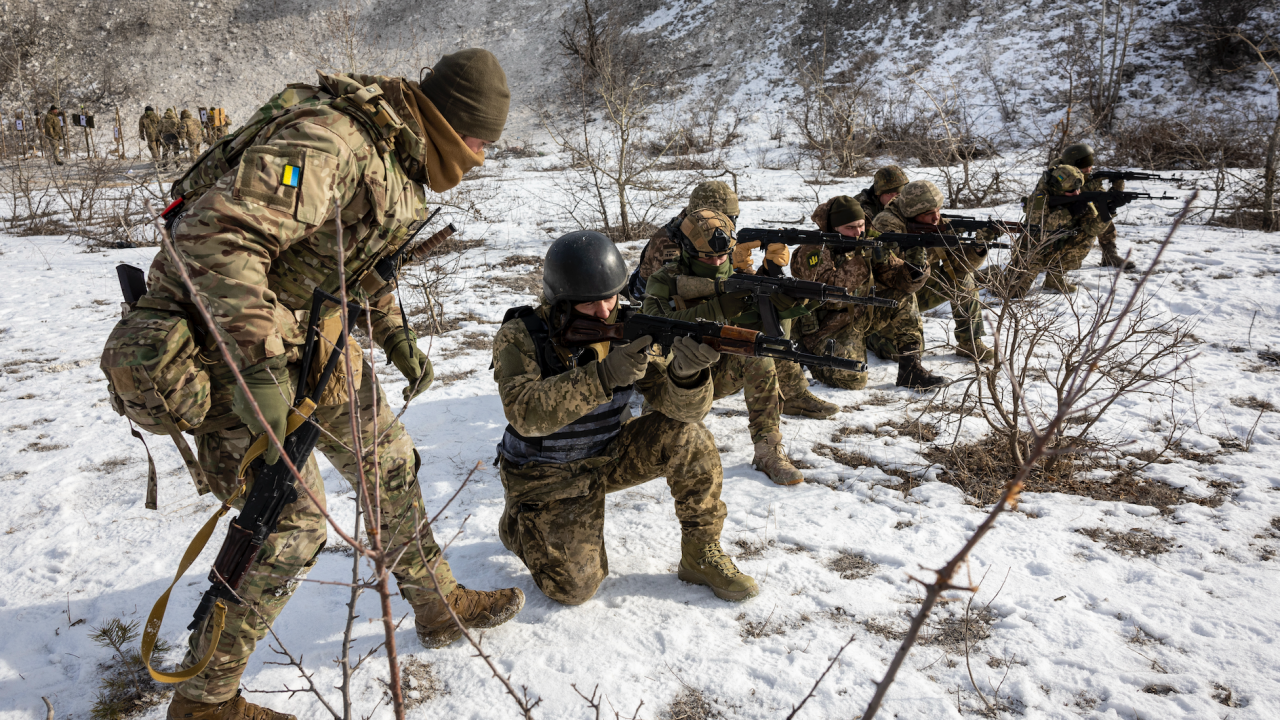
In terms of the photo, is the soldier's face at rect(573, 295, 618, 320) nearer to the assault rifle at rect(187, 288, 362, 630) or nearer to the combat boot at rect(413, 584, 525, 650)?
the assault rifle at rect(187, 288, 362, 630)

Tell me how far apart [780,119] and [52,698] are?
16.7 meters

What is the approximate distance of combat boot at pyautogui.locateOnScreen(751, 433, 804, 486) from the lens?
367cm

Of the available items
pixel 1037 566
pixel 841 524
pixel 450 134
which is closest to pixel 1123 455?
pixel 1037 566

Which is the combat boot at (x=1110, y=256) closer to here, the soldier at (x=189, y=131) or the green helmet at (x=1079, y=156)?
the green helmet at (x=1079, y=156)

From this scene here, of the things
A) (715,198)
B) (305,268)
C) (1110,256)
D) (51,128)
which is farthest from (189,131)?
(1110,256)

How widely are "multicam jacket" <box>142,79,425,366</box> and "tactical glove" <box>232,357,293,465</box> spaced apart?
2.8 inches

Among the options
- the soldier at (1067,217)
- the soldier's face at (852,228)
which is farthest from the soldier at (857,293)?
the soldier at (1067,217)

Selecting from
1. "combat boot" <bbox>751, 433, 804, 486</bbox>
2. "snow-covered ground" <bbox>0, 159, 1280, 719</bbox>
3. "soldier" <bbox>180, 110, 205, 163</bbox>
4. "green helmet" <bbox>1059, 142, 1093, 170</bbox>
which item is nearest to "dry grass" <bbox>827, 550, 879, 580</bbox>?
"snow-covered ground" <bbox>0, 159, 1280, 719</bbox>

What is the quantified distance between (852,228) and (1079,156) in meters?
3.97

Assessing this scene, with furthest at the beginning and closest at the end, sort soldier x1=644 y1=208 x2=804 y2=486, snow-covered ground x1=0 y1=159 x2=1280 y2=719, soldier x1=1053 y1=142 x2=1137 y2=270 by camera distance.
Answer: soldier x1=1053 y1=142 x2=1137 y2=270 → soldier x1=644 y1=208 x2=804 y2=486 → snow-covered ground x1=0 y1=159 x2=1280 y2=719

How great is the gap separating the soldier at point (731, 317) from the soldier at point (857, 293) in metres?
1.07

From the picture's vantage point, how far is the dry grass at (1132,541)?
288 centimetres

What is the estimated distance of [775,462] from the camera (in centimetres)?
374

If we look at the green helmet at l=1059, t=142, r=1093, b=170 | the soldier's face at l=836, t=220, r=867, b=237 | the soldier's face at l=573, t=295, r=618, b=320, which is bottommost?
the soldier's face at l=573, t=295, r=618, b=320
